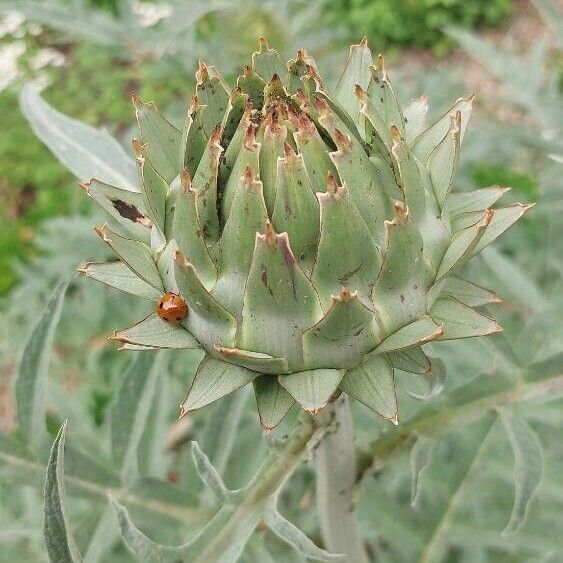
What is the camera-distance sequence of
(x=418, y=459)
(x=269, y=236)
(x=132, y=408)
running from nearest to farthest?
(x=269, y=236)
(x=418, y=459)
(x=132, y=408)

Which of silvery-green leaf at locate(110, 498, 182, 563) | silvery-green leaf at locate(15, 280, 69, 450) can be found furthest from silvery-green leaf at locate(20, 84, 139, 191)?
silvery-green leaf at locate(110, 498, 182, 563)

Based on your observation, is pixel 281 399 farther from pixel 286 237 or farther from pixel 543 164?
pixel 543 164

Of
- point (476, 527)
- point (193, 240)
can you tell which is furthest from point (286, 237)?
point (476, 527)

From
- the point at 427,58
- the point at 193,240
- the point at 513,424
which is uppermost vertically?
the point at 193,240

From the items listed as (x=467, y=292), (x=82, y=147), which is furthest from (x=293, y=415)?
(x=82, y=147)

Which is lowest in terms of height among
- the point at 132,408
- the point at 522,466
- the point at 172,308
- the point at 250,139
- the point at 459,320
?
the point at 522,466

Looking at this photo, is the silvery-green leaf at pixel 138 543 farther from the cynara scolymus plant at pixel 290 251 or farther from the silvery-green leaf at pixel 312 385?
the silvery-green leaf at pixel 312 385

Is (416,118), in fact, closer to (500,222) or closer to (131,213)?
(500,222)
